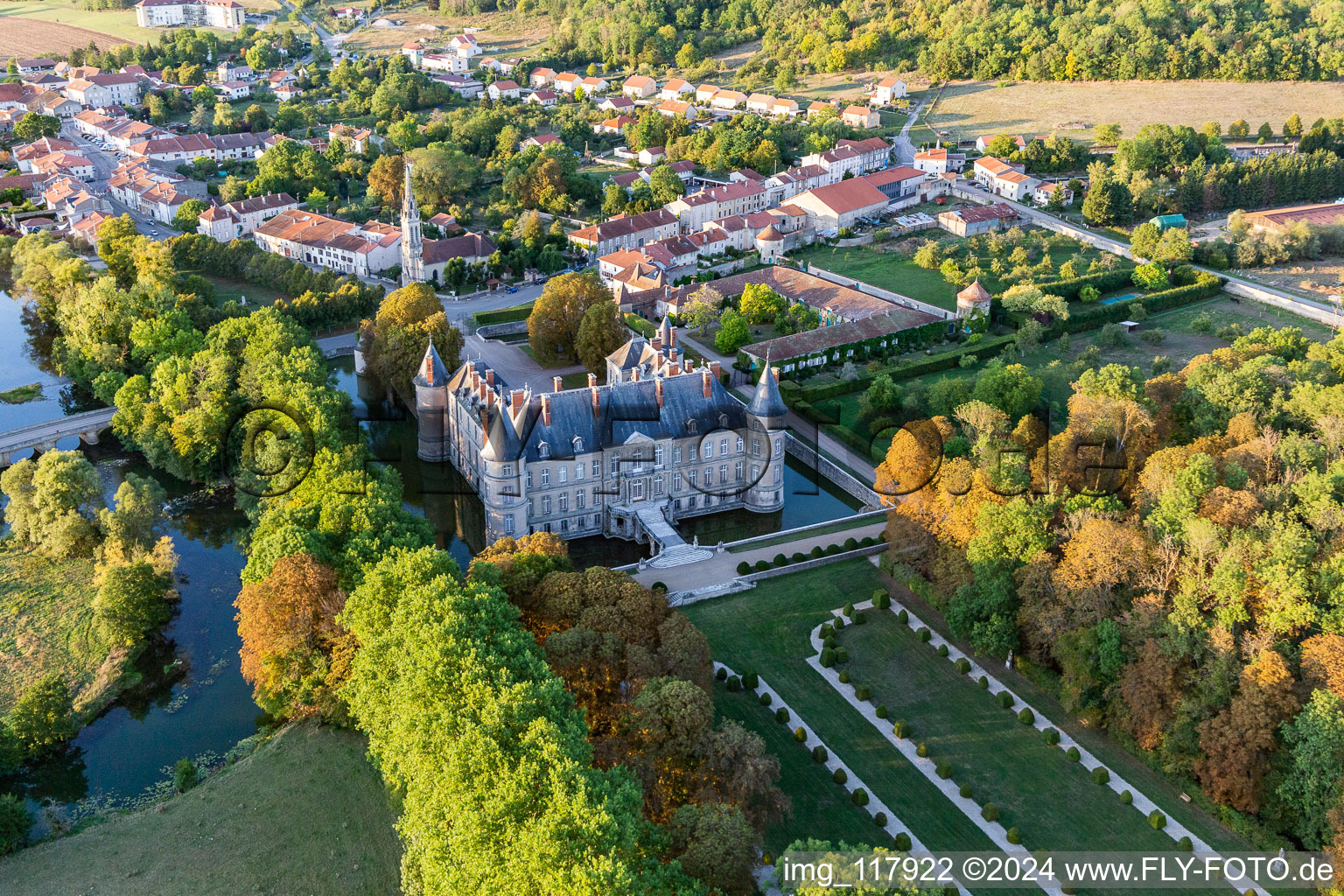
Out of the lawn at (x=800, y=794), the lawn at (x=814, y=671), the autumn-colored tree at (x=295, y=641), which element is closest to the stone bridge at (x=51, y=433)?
the autumn-colored tree at (x=295, y=641)

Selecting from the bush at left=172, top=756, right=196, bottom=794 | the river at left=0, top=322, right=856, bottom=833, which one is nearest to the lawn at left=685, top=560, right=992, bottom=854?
the river at left=0, top=322, right=856, bottom=833

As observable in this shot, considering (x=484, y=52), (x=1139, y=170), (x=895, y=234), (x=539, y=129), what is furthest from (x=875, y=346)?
(x=484, y=52)

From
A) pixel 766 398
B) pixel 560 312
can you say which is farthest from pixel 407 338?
pixel 766 398

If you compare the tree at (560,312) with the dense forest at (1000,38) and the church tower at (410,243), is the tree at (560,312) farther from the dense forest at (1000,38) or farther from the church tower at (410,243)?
the dense forest at (1000,38)

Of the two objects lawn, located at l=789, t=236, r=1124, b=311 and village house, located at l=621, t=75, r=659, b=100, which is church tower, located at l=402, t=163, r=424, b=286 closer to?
lawn, located at l=789, t=236, r=1124, b=311

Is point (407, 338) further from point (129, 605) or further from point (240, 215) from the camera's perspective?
→ point (240, 215)

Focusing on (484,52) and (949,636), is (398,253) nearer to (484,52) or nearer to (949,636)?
(949,636)
